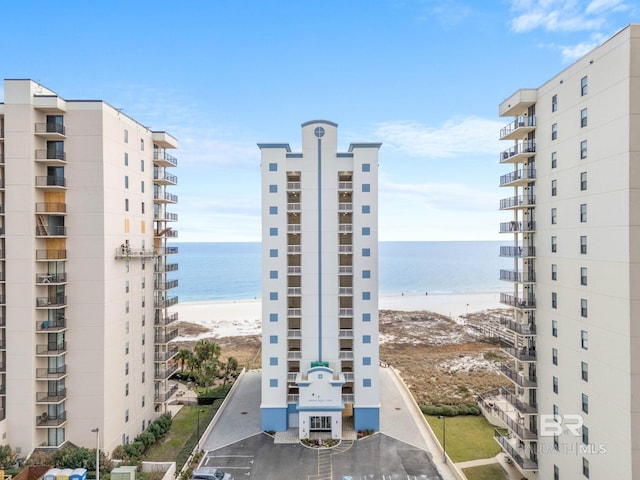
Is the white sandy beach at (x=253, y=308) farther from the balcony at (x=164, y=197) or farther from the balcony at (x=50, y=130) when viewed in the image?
the balcony at (x=50, y=130)

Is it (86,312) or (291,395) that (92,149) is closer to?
(86,312)

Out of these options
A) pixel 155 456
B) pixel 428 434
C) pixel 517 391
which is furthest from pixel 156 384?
pixel 517 391

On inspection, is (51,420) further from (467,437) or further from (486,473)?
(467,437)

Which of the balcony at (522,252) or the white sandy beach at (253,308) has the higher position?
the balcony at (522,252)

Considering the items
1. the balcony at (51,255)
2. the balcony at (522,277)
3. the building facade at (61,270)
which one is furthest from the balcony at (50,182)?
the balcony at (522,277)

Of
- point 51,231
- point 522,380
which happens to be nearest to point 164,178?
point 51,231
